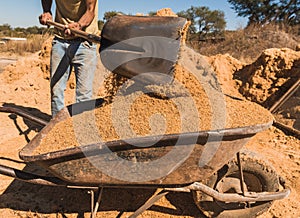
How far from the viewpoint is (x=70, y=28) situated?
258 centimetres

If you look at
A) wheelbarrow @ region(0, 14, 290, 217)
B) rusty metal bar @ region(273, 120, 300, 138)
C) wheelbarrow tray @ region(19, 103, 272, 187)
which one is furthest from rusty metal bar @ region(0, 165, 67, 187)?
rusty metal bar @ region(273, 120, 300, 138)

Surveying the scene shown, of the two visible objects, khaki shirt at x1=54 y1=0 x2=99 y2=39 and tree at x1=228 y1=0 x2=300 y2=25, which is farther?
tree at x1=228 y1=0 x2=300 y2=25

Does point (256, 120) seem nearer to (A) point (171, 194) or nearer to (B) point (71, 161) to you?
(A) point (171, 194)

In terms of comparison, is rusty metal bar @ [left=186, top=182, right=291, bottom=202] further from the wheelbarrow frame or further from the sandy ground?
the sandy ground

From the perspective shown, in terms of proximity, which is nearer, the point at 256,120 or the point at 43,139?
the point at 256,120

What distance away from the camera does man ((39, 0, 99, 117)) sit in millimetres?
3027

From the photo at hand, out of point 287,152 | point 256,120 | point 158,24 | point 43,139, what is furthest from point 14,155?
point 287,152

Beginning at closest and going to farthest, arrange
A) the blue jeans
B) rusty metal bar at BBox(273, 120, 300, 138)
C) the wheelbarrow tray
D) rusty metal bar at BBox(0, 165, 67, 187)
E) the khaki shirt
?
the wheelbarrow tray, rusty metal bar at BBox(0, 165, 67, 187), the khaki shirt, the blue jeans, rusty metal bar at BBox(273, 120, 300, 138)

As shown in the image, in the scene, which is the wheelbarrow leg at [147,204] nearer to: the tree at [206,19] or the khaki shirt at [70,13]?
the khaki shirt at [70,13]

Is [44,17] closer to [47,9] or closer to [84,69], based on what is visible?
[47,9]

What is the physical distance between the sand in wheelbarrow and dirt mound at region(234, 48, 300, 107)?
2246 millimetres

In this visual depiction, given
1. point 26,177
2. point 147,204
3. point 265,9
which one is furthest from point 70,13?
point 265,9

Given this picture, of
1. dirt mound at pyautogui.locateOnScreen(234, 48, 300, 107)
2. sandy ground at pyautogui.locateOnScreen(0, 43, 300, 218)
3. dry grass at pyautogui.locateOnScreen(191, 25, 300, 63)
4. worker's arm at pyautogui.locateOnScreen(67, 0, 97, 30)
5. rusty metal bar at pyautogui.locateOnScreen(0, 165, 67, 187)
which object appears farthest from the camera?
dry grass at pyautogui.locateOnScreen(191, 25, 300, 63)

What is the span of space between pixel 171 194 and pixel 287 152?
1576 mm
